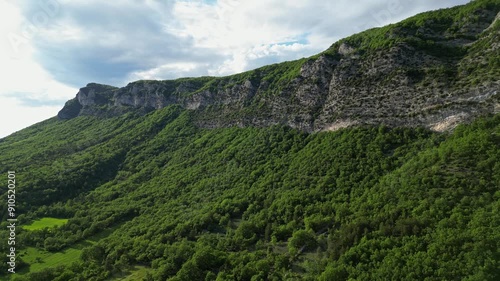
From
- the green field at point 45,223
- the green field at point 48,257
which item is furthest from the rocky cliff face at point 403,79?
the green field at point 45,223

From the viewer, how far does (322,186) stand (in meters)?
74.8

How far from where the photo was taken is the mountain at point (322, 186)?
46125 millimetres

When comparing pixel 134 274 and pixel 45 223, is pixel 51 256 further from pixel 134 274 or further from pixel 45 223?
pixel 134 274

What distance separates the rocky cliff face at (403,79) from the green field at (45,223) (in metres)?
83.0

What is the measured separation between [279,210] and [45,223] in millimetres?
88661

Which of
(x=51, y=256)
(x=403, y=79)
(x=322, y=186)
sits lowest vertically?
(x=51, y=256)

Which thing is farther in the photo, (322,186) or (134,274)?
(322,186)

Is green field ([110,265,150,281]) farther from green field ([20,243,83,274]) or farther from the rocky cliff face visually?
the rocky cliff face

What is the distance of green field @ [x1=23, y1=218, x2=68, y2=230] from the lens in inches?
4092

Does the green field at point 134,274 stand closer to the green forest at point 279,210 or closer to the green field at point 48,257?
the green forest at point 279,210

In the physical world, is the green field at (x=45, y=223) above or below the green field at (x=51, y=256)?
above

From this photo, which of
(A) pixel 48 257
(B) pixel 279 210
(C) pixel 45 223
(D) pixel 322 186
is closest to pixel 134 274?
(A) pixel 48 257

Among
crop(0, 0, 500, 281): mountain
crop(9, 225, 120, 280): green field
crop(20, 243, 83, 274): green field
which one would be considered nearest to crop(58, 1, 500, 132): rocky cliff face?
crop(0, 0, 500, 281): mountain

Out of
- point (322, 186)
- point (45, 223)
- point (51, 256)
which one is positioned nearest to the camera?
point (322, 186)
